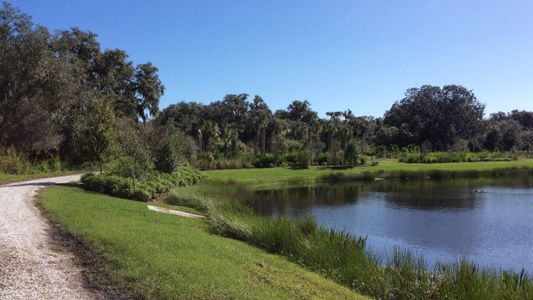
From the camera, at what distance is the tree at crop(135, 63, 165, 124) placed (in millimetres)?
60506

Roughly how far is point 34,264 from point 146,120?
176 ft

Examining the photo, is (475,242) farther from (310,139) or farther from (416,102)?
(416,102)

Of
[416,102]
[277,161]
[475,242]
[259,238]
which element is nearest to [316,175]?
[277,161]

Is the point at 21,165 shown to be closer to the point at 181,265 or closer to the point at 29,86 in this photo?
the point at 29,86

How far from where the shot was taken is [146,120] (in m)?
61.4

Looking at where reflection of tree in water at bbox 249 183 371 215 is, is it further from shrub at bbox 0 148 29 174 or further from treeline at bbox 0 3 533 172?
shrub at bbox 0 148 29 174

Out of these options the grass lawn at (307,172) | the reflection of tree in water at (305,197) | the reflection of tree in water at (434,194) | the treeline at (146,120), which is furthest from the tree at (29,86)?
the reflection of tree in water at (434,194)

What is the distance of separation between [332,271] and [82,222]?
7.53 meters

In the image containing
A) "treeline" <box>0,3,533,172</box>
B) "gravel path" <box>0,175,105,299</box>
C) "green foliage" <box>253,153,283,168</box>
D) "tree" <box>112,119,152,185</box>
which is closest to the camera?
"gravel path" <box>0,175,105,299</box>

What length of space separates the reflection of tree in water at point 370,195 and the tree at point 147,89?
Answer: 25.7m

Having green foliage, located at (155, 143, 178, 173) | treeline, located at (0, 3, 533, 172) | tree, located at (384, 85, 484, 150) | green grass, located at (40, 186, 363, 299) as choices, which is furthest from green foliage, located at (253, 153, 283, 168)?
tree, located at (384, 85, 484, 150)

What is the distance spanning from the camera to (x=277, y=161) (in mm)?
63188

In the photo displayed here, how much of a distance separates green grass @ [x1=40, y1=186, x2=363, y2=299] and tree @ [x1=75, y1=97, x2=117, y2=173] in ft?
33.2

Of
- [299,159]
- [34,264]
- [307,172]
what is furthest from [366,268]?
[299,159]
